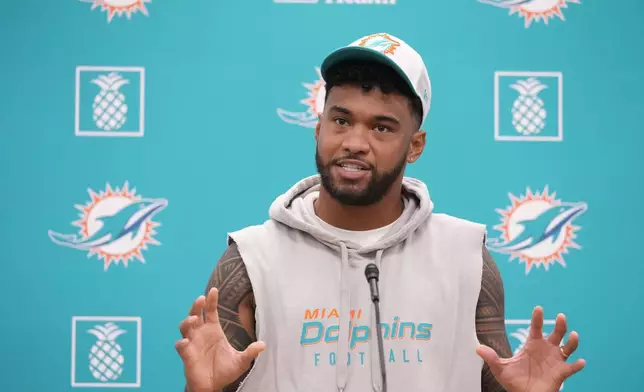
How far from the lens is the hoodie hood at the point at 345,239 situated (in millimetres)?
1446

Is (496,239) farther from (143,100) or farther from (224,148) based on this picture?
(143,100)

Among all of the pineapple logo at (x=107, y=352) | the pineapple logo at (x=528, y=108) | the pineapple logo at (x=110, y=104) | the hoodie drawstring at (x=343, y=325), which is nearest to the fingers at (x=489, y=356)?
the hoodie drawstring at (x=343, y=325)

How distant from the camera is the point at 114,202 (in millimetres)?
2369

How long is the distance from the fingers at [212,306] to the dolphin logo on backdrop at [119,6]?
134 cm

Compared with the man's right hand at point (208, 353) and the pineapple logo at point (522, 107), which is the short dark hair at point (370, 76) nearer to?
the man's right hand at point (208, 353)

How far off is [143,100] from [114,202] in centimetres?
31

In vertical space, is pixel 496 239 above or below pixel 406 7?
below

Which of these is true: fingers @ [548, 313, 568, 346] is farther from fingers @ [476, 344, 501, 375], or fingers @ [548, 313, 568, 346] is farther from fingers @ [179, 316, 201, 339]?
fingers @ [179, 316, 201, 339]

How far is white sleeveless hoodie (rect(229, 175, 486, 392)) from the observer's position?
1447 mm

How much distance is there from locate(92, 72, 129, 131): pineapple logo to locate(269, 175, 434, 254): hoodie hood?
937 mm

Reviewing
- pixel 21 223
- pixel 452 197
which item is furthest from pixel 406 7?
pixel 21 223

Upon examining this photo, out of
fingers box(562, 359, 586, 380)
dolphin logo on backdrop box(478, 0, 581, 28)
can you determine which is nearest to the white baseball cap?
fingers box(562, 359, 586, 380)

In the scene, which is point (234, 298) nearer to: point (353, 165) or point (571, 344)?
point (353, 165)

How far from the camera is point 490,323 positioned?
5.03 ft
